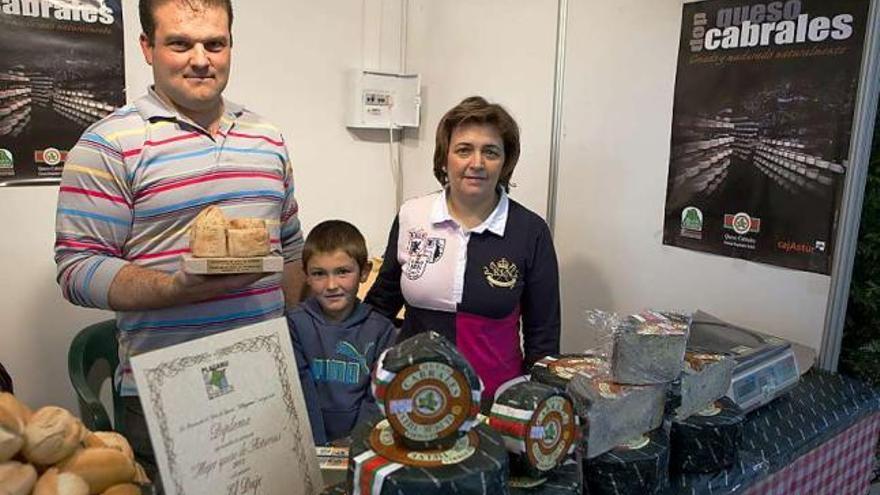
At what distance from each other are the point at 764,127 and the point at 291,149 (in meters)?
1.80

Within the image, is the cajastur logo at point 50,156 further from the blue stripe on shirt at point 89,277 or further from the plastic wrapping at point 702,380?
the plastic wrapping at point 702,380

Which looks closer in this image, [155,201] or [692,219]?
[155,201]

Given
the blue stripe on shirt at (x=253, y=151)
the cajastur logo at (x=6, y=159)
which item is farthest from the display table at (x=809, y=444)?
the cajastur logo at (x=6, y=159)

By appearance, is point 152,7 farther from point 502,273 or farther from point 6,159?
point 6,159

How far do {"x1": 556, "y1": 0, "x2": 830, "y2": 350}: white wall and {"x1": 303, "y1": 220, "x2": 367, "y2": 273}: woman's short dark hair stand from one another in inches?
39.9

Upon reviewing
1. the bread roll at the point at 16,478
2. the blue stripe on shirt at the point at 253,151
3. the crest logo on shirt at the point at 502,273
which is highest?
the blue stripe on shirt at the point at 253,151

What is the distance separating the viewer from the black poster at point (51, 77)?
1980mm

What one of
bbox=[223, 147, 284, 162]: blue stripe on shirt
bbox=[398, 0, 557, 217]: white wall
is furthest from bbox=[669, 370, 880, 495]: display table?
bbox=[398, 0, 557, 217]: white wall

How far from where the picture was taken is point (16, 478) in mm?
698

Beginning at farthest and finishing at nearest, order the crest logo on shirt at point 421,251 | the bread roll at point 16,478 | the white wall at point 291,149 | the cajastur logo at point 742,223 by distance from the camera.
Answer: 1. the white wall at point 291,149
2. the cajastur logo at point 742,223
3. the crest logo on shirt at point 421,251
4. the bread roll at point 16,478

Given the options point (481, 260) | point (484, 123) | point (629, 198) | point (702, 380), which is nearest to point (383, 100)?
point (629, 198)

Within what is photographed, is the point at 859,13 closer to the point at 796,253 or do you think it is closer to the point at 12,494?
the point at 796,253

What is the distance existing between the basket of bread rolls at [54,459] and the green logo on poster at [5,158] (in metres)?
1.54

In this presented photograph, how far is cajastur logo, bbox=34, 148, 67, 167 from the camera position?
2.07 metres
